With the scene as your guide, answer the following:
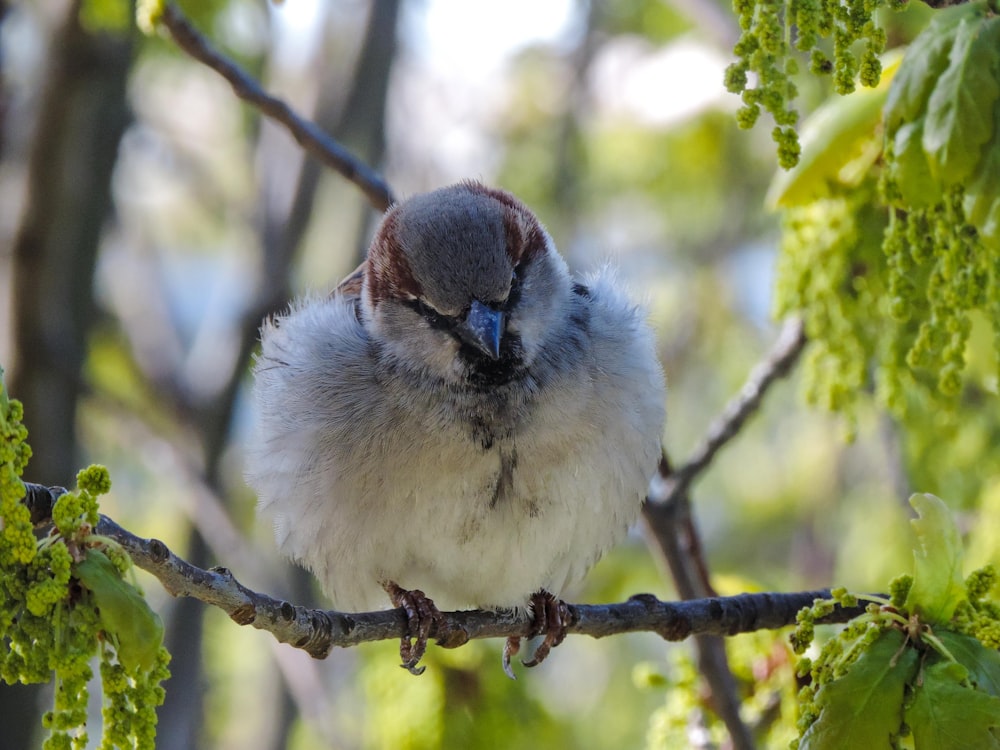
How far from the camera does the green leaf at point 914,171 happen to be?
217 cm

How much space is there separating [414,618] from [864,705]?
110 centimetres

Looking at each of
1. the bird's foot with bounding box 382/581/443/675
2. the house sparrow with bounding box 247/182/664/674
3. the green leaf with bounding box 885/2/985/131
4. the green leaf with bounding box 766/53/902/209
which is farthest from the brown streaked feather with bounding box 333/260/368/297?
the green leaf with bounding box 885/2/985/131

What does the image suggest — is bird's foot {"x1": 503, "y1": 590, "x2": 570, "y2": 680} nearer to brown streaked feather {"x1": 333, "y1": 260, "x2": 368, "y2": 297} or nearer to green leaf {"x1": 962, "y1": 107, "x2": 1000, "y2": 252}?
brown streaked feather {"x1": 333, "y1": 260, "x2": 368, "y2": 297}

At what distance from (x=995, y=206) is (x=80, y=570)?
162 cm

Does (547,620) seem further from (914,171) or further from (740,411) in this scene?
(914,171)

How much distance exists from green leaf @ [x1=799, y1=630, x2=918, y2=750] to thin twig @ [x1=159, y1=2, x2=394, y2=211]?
2.04 m

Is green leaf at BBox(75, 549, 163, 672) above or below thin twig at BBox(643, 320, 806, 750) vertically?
below

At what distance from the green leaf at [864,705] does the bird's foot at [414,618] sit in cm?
92

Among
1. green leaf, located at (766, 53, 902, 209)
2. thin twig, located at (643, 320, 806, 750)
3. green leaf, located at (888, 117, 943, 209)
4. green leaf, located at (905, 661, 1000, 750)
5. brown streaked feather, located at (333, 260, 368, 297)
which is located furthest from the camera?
brown streaked feather, located at (333, 260, 368, 297)

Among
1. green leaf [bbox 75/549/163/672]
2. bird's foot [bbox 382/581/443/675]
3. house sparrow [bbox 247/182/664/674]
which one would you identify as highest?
house sparrow [bbox 247/182/664/674]

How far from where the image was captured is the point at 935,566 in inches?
81.7

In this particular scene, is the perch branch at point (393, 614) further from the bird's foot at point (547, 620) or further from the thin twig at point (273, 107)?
the thin twig at point (273, 107)

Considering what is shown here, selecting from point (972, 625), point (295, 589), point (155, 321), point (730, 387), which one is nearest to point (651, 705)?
point (730, 387)

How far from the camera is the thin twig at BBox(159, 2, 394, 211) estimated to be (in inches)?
118
